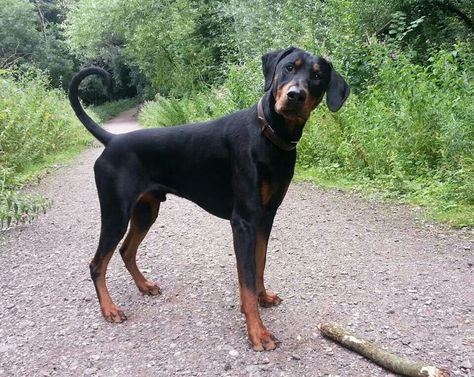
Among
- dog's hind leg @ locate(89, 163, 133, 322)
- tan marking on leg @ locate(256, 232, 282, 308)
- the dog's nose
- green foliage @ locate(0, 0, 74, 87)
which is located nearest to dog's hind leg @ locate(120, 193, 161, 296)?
dog's hind leg @ locate(89, 163, 133, 322)

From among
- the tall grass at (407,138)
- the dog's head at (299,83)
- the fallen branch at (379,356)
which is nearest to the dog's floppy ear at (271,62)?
the dog's head at (299,83)

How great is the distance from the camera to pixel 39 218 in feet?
19.2

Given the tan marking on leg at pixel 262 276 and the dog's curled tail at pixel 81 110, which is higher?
the dog's curled tail at pixel 81 110

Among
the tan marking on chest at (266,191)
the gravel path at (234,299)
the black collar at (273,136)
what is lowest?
the gravel path at (234,299)

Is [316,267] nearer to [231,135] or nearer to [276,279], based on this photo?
[276,279]

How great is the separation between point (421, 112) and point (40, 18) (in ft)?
130

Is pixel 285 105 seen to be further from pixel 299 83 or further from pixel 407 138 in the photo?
pixel 407 138

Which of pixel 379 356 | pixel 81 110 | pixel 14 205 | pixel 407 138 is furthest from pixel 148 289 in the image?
pixel 407 138

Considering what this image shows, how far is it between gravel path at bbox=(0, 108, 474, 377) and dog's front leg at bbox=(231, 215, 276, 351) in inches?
3.5

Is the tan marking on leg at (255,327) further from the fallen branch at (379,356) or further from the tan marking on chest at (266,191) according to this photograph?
the tan marking on chest at (266,191)

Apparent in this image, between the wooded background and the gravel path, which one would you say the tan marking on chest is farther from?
the wooded background

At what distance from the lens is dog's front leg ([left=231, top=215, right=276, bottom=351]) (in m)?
2.69

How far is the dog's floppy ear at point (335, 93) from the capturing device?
2.84 meters

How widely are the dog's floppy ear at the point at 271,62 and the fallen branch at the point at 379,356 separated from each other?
1.59 metres
